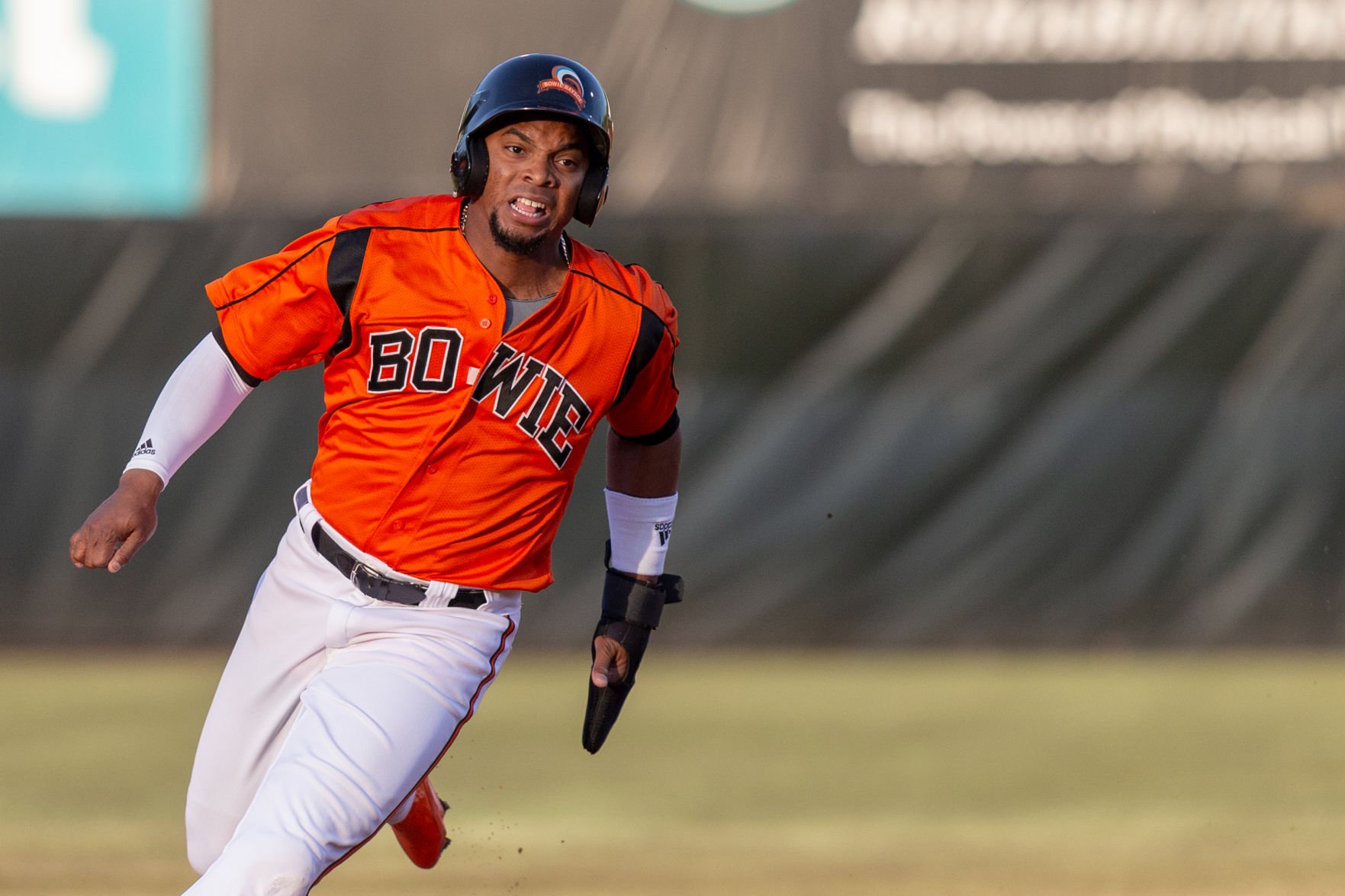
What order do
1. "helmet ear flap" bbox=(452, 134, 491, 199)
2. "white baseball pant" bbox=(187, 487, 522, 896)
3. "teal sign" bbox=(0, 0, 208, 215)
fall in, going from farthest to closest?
"teal sign" bbox=(0, 0, 208, 215) < "helmet ear flap" bbox=(452, 134, 491, 199) < "white baseball pant" bbox=(187, 487, 522, 896)

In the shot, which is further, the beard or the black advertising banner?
the black advertising banner

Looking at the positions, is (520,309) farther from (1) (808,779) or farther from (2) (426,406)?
(1) (808,779)

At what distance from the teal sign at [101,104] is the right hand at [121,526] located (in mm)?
6317

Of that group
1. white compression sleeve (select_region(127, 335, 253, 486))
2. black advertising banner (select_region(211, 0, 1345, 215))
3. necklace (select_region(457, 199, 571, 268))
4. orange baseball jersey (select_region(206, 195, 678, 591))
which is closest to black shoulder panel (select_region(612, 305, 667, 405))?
orange baseball jersey (select_region(206, 195, 678, 591))

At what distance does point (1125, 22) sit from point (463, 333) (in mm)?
6844

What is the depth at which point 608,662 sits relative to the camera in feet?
13.5

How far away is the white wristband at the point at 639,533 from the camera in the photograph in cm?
427

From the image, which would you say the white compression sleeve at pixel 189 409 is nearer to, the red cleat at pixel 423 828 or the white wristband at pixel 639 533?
the white wristband at pixel 639 533

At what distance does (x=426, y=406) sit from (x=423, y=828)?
1.35 m

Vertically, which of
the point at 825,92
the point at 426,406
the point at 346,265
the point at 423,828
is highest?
the point at 346,265

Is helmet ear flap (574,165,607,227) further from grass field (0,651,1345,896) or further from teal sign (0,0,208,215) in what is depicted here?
teal sign (0,0,208,215)

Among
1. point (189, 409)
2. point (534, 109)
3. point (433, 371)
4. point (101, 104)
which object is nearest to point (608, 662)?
point (433, 371)

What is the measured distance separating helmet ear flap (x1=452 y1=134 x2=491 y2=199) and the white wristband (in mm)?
898

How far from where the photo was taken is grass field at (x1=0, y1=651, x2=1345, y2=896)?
5461mm
